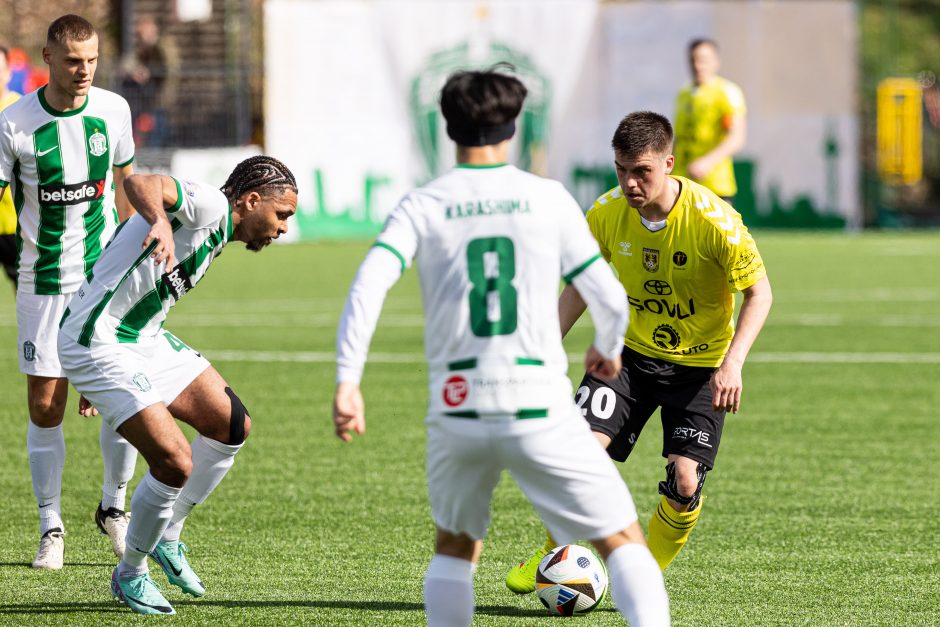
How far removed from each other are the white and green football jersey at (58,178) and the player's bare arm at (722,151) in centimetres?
714

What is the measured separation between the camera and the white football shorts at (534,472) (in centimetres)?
416

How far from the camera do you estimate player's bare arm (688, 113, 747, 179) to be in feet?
42.0

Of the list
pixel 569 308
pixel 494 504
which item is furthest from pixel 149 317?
pixel 494 504

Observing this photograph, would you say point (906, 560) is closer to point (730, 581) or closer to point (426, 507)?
point (730, 581)

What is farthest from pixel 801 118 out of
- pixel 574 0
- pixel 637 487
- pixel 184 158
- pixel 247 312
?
pixel 637 487

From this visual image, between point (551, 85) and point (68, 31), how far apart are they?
21157mm

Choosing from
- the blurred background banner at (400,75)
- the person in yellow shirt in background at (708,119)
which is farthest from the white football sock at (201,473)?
the blurred background banner at (400,75)

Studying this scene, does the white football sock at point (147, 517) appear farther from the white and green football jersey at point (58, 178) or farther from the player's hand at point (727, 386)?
the player's hand at point (727, 386)

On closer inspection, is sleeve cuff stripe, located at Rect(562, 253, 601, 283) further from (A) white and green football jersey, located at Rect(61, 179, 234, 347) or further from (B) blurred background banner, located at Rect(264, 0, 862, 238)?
(B) blurred background banner, located at Rect(264, 0, 862, 238)

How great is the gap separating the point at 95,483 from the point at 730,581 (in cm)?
367

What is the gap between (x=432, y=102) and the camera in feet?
88.1

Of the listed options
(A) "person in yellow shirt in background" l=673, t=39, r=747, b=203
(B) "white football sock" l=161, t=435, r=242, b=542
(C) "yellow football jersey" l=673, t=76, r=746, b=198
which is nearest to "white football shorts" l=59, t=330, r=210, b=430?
(B) "white football sock" l=161, t=435, r=242, b=542

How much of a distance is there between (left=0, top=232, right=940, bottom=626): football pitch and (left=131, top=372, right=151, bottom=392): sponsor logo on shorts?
858 mm

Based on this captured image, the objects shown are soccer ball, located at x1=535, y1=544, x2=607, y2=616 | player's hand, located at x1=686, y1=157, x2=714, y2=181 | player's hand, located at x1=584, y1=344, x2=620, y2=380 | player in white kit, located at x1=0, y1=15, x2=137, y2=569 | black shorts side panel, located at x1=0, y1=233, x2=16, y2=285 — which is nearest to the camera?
player's hand, located at x1=584, y1=344, x2=620, y2=380
